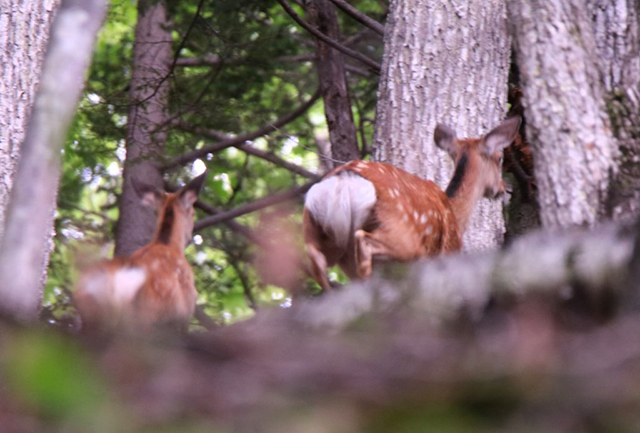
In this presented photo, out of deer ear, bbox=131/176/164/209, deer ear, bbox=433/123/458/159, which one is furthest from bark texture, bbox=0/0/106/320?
deer ear, bbox=131/176/164/209

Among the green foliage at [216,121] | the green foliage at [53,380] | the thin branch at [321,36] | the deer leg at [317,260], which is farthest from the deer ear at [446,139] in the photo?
the green foliage at [53,380]

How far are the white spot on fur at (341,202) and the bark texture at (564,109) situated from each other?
1.95m

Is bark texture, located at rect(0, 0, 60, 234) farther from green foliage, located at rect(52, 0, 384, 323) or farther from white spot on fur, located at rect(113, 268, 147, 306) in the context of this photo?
green foliage, located at rect(52, 0, 384, 323)

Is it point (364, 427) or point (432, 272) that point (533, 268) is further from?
point (364, 427)

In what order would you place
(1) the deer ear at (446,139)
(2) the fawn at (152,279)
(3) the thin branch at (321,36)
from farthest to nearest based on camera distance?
(3) the thin branch at (321,36), (1) the deer ear at (446,139), (2) the fawn at (152,279)

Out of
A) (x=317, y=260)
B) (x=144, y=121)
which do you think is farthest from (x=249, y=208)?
(x=317, y=260)

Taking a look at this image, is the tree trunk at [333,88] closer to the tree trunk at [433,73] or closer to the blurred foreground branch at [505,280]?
the tree trunk at [433,73]

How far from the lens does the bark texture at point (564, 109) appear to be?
15.6 ft

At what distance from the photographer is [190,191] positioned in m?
8.65

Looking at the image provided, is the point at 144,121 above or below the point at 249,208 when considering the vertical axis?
above

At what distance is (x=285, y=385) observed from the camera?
228 cm

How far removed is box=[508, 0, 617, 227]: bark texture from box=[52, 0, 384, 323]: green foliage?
17.9ft

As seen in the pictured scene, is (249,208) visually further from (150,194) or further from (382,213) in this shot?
(382,213)

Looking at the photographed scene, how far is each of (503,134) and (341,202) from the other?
162cm
